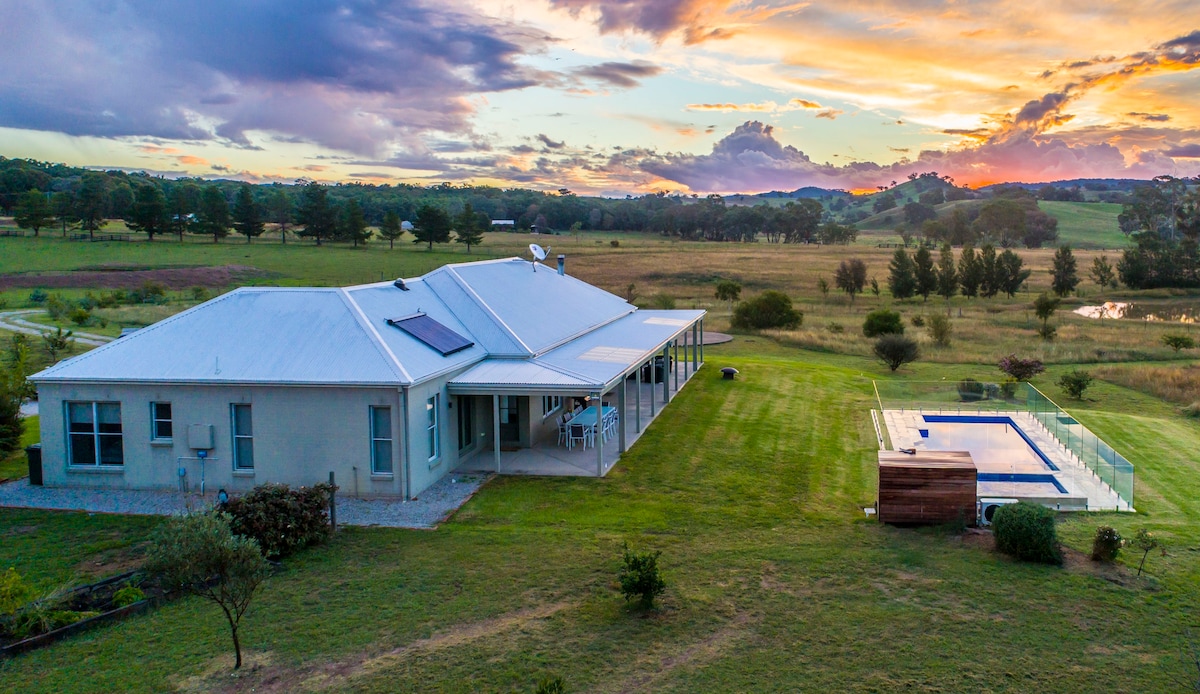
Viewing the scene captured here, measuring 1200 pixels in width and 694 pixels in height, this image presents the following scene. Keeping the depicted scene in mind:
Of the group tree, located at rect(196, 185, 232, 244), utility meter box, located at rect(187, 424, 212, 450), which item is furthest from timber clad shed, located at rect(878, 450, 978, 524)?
tree, located at rect(196, 185, 232, 244)

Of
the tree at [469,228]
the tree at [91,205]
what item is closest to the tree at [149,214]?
the tree at [91,205]

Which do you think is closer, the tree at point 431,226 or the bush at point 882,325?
the bush at point 882,325

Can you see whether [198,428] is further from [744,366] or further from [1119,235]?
[1119,235]

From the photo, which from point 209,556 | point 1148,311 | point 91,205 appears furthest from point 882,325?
point 91,205

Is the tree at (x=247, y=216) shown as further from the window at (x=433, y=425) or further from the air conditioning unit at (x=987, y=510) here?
the air conditioning unit at (x=987, y=510)

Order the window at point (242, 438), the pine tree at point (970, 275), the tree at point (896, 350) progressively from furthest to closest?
the pine tree at point (970, 275) → the tree at point (896, 350) → the window at point (242, 438)

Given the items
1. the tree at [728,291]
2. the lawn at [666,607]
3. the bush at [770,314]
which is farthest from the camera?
the tree at [728,291]

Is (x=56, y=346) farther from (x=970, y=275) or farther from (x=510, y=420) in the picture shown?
(x=970, y=275)
